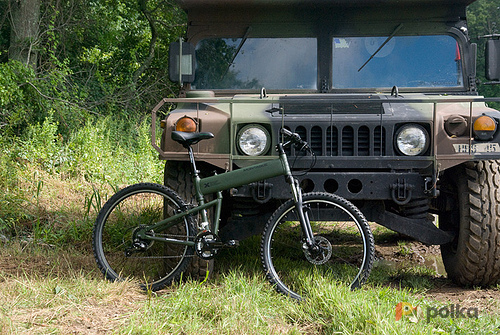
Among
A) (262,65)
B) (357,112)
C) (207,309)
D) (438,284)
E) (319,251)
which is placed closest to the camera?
(207,309)

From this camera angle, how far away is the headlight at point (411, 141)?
12.6 ft

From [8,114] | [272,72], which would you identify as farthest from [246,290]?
[8,114]

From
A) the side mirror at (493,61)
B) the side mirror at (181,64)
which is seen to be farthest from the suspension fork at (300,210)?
the side mirror at (493,61)

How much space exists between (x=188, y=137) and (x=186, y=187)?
0.44m

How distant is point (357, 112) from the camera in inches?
156

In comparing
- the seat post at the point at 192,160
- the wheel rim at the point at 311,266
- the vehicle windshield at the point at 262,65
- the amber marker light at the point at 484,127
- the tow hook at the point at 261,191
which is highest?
the vehicle windshield at the point at 262,65

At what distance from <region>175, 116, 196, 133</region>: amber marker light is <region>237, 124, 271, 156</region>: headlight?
33 centimetres

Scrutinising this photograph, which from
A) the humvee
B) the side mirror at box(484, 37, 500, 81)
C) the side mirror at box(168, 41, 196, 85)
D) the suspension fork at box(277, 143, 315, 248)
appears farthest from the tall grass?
the side mirror at box(484, 37, 500, 81)

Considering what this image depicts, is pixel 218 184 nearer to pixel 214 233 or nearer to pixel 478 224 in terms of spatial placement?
pixel 214 233

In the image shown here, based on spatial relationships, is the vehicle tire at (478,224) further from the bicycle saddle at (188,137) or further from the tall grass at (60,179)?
the tall grass at (60,179)

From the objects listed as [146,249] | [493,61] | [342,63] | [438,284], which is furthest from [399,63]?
[146,249]

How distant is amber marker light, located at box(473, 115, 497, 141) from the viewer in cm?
376

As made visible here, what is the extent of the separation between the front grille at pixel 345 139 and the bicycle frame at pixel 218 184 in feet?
0.86

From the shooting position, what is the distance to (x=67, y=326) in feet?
9.62
